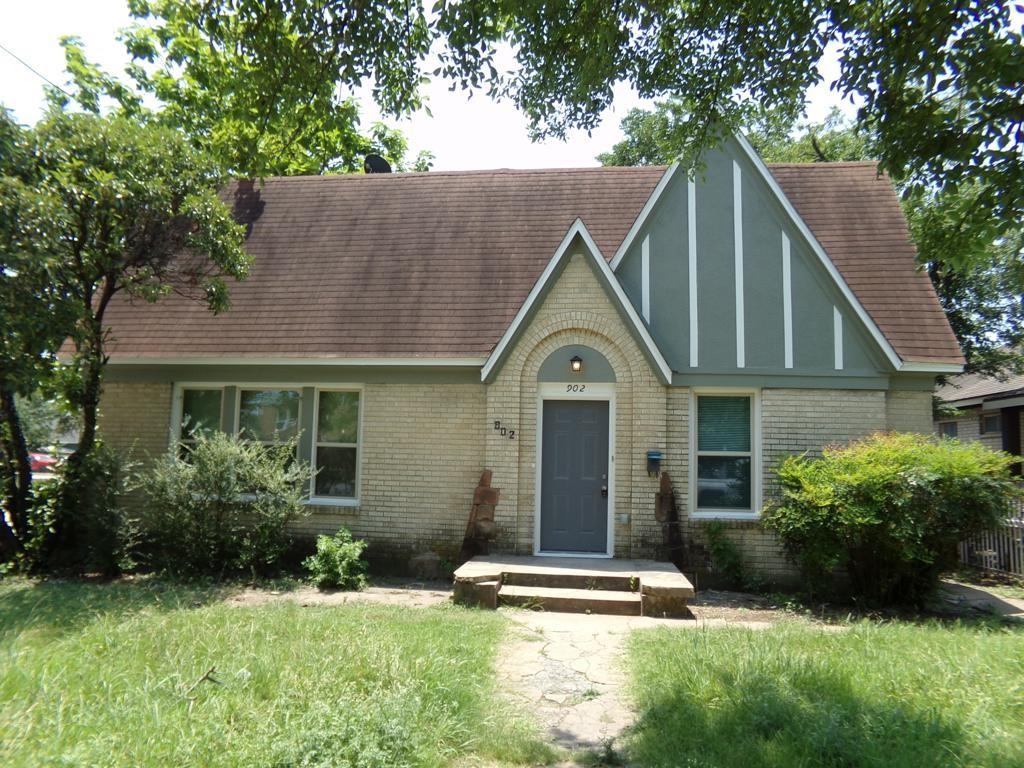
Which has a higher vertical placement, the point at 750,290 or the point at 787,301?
the point at 750,290

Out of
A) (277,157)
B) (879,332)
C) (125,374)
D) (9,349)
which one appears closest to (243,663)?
(9,349)

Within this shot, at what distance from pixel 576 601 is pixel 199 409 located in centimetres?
740

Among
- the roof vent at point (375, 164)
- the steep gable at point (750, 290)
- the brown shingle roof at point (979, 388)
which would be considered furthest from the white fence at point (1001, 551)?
the roof vent at point (375, 164)

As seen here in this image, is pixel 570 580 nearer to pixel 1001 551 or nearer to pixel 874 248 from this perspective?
pixel 874 248

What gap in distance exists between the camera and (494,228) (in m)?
13.3

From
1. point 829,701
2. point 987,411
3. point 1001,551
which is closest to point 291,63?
point 829,701

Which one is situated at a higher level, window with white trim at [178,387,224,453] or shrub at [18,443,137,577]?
window with white trim at [178,387,224,453]

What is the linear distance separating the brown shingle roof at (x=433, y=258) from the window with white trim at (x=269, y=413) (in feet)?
2.85

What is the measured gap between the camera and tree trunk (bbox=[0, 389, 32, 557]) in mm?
10633

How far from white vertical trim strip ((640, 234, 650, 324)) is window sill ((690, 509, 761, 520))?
301cm

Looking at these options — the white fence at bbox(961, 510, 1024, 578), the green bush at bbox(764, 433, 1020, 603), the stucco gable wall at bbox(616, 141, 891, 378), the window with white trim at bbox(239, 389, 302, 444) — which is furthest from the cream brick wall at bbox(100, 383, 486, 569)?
the white fence at bbox(961, 510, 1024, 578)

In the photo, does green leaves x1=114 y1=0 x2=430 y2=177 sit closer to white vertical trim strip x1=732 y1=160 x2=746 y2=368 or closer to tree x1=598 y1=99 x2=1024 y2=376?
tree x1=598 y1=99 x2=1024 y2=376

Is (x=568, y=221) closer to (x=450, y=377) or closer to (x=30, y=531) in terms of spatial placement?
(x=450, y=377)

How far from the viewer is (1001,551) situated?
1223 cm
